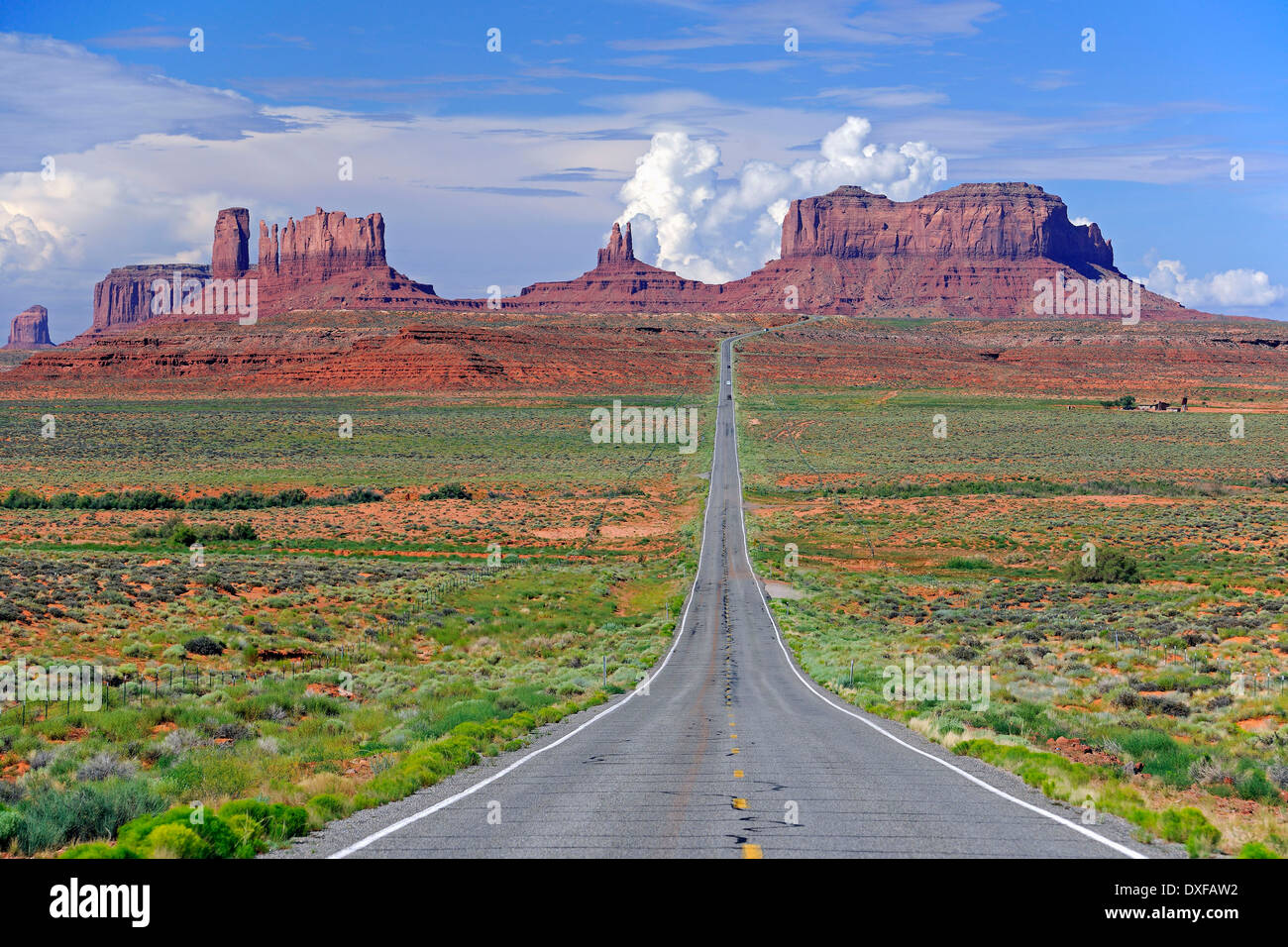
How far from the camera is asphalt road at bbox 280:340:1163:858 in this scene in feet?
30.7

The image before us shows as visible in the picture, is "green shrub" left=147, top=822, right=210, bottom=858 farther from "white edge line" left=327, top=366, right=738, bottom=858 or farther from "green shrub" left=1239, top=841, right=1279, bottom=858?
"green shrub" left=1239, top=841, right=1279, bottom=858

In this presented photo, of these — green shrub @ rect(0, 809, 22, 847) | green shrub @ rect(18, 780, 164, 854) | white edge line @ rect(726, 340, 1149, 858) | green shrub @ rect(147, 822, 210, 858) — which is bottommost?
white edge line @ rect(726, 340, 1149, 858)

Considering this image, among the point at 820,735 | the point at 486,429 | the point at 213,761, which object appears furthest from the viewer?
the point at 486,429

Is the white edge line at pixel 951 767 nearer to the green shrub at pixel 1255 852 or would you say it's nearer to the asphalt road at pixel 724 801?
the asphalt road at pixel 724 801

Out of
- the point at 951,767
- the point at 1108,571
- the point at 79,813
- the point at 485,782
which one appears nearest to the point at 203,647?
the point at 485,782

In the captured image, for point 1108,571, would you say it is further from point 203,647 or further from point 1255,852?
point 1255,852

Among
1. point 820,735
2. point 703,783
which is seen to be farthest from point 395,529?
point 703,783

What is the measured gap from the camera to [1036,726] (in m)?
18.2

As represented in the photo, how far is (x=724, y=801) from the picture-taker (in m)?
11.3

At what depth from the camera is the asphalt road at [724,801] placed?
9367 millimetres

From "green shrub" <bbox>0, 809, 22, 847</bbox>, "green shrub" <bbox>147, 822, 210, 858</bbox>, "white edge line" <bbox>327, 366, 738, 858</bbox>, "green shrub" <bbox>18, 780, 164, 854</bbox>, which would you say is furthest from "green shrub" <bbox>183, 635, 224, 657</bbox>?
"green shrub" <bbox>147, 822, 210, 858</bbox>

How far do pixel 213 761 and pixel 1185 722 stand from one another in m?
16.0

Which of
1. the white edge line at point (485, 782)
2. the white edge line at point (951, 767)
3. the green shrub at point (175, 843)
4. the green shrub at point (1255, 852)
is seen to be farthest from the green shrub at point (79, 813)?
the green shrub at point (1255, 852)
